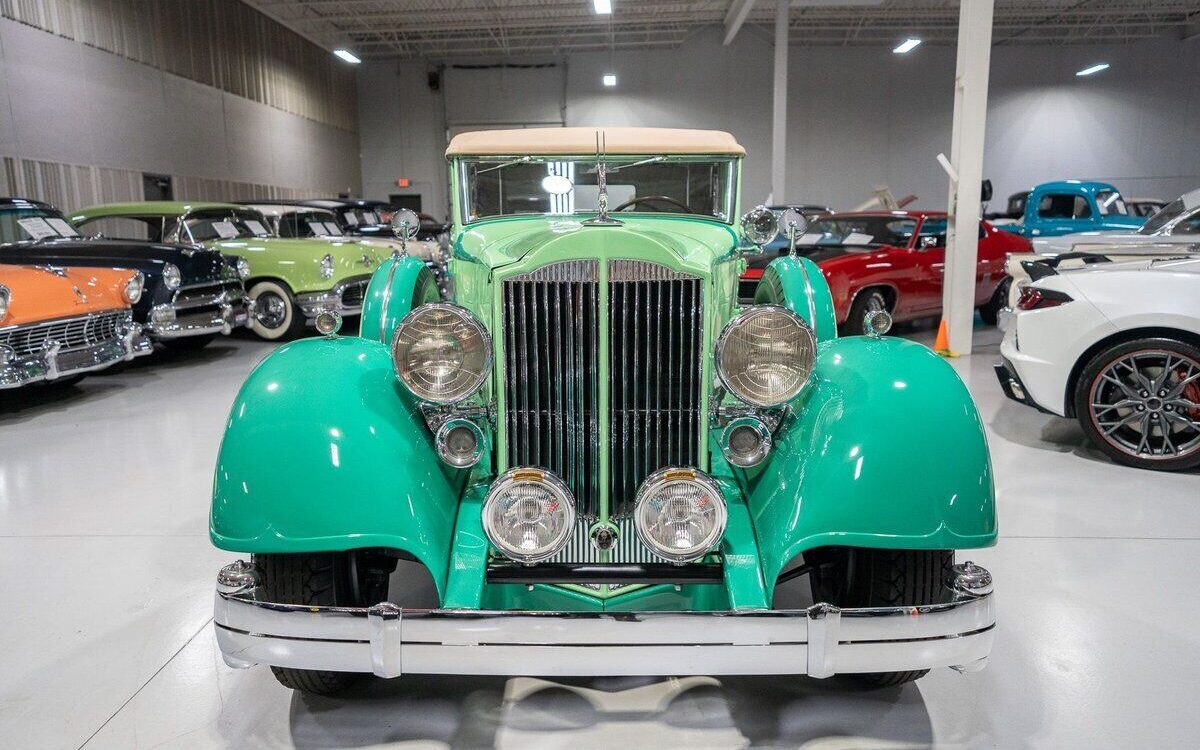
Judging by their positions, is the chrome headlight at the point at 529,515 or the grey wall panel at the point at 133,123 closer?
the chrome headlight at the point at 529,515

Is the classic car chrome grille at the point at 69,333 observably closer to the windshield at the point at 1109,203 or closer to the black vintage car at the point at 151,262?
the black vintage car at the point at 151,262

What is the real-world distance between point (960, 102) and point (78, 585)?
7.86 meters

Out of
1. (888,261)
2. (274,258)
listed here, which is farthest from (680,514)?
(274,258)

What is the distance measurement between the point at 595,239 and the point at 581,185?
123 cm

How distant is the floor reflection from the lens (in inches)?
82.2

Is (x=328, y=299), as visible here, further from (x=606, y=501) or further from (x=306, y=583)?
(x=606, y=501)

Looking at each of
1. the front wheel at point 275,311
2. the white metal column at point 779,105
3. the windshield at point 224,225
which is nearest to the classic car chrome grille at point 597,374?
the front wheel at point 275,311

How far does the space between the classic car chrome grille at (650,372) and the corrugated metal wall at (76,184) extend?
1077 cm

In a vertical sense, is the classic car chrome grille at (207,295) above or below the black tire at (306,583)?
above

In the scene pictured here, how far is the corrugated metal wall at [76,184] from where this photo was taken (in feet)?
32.4

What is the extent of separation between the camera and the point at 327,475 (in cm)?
196

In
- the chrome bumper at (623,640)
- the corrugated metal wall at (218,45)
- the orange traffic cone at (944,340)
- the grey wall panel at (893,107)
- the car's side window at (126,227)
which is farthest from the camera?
the grey wall panel at (893,107)

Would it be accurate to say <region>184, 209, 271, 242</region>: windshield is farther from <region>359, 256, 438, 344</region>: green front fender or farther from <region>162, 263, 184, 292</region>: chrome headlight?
<region>359, 256, 438, 344</region>: green front fender

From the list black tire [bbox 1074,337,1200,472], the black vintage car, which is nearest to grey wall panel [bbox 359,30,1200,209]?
the black vintage car
